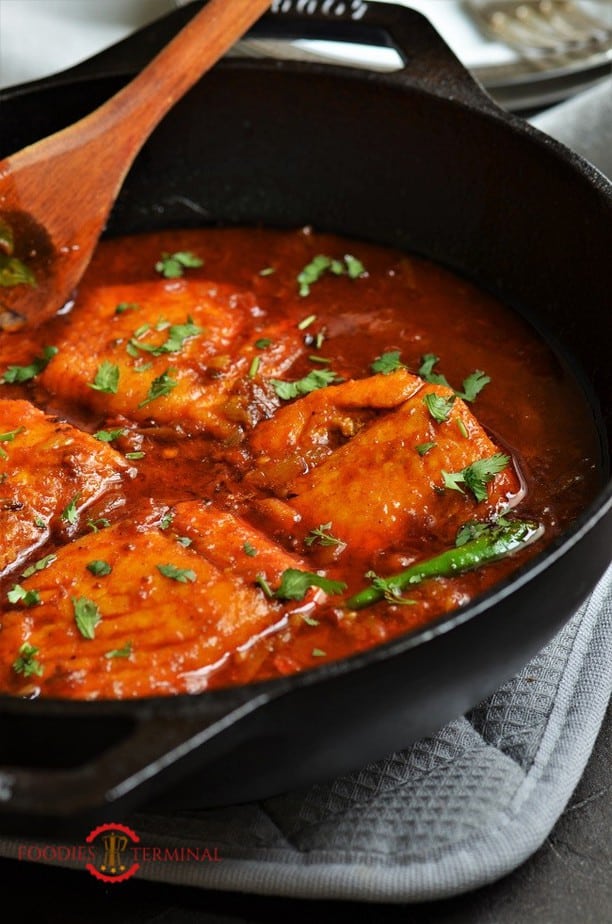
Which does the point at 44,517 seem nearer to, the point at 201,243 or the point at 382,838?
the point at 382,838

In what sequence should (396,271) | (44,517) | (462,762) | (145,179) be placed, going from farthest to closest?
1. (145,179)
2. (396,271)
3. (44,517)
4. (462,762)

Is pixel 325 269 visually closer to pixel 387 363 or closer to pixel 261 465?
pixel 387 363

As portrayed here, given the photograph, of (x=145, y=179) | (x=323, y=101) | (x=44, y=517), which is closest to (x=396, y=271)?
(x=323, y=101)

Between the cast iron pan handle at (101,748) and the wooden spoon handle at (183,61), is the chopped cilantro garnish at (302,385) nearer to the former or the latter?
the wooden spoon handle at (183,61)

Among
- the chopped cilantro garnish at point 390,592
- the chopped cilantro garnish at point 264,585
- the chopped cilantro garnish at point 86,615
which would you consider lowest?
the chopped cilantro garnish at point 86,615

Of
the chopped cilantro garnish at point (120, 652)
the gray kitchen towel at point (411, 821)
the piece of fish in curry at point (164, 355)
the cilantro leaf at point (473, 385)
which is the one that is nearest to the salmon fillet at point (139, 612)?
the chopped cilantro garnish at point (120, 652)

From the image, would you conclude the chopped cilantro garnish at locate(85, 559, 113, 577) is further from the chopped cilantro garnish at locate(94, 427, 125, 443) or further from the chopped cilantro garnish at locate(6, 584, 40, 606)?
the chopped cilantro garnish at locate(94, 427, 125, 443)
